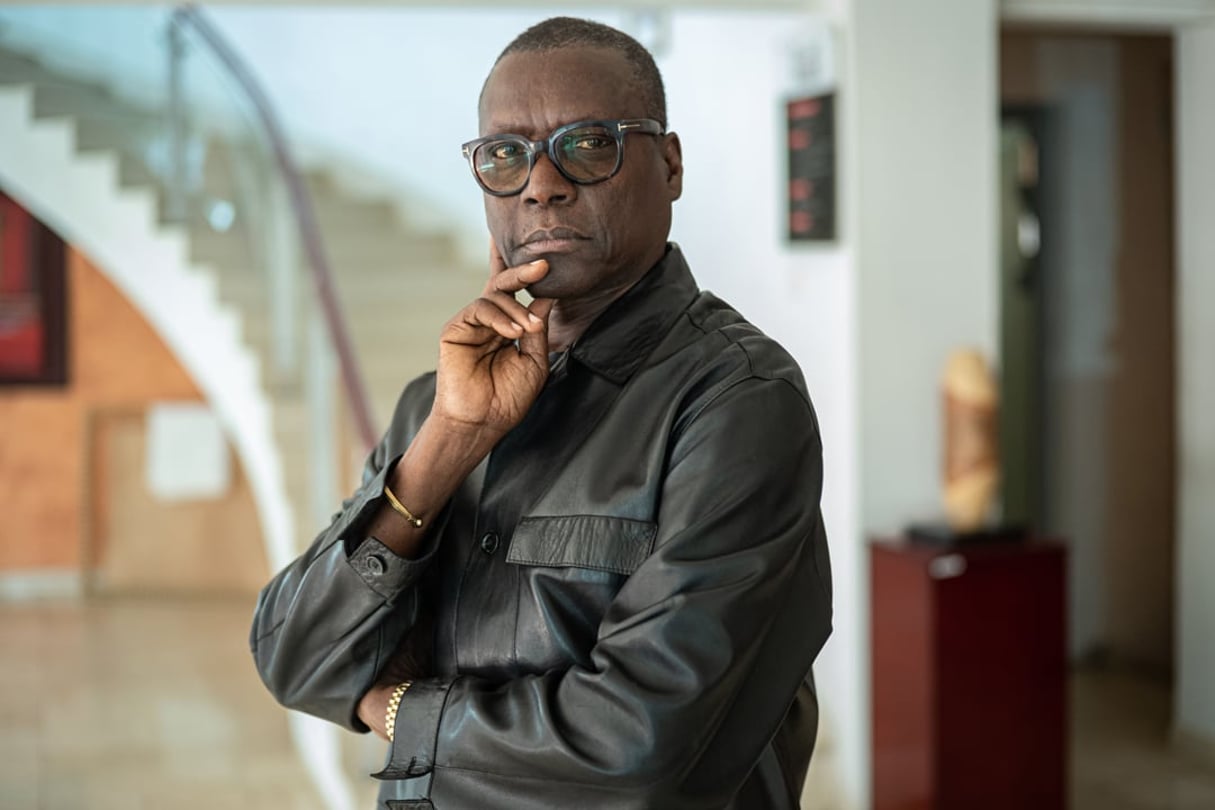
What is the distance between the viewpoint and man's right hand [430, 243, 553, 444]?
1.23m

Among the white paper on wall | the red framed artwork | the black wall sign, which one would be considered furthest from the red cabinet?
the red framed artwork

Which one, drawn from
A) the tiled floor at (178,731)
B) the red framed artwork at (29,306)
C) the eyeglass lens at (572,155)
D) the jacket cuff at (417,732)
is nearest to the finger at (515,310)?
the eyeglass lens at (572,155)

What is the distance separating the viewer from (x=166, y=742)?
527 centimetres

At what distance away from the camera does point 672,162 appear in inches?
51.1

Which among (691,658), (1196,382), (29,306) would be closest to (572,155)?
(691,658)

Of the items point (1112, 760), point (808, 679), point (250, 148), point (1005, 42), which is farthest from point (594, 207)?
point (1005, 42)

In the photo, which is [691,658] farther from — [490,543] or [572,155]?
[572,155]

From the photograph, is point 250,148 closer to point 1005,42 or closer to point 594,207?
point 1005,42

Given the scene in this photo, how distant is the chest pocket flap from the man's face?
21 cm

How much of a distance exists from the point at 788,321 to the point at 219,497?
4.71 meters

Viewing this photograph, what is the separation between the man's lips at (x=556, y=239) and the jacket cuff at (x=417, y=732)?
15.4 inches

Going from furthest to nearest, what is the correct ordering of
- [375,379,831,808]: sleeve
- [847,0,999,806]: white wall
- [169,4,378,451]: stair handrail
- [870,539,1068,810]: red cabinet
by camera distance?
[169,4,378,451]: stair handrail
[847,0,999,806]: white wall
[870,539,1068,810]: red cabinet
[375,379,831,808]: sleeve

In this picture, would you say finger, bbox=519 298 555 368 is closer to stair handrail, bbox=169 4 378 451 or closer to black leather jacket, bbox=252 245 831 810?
black leather jacket, bbox=252 245 831 810

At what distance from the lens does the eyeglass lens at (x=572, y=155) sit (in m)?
1.19
